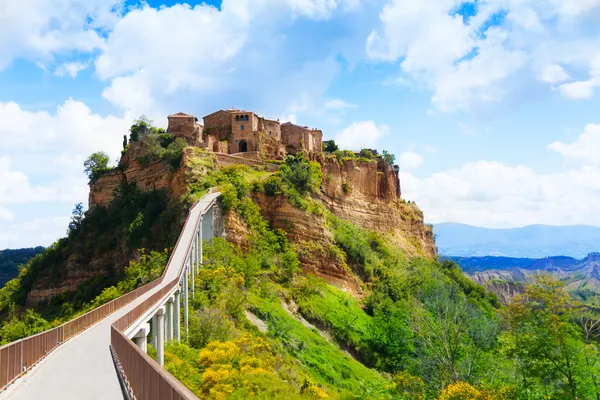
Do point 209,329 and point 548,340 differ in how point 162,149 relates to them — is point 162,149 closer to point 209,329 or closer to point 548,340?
point 209,329

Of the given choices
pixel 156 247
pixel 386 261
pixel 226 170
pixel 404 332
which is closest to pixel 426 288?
pixel 386 261

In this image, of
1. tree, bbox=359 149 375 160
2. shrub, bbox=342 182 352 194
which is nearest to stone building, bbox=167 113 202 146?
shrub, bbox=342 182 352 194

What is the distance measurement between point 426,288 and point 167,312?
34.5 m

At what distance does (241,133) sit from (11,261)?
11175 cm

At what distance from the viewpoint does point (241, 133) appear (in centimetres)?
6438

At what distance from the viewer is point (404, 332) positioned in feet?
148

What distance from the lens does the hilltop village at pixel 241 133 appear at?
61284 mm

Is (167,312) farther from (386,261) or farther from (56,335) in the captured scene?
(386,261)

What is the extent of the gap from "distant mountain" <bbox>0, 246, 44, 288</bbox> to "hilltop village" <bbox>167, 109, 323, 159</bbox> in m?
81.2

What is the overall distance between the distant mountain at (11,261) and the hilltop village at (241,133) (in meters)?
81.2

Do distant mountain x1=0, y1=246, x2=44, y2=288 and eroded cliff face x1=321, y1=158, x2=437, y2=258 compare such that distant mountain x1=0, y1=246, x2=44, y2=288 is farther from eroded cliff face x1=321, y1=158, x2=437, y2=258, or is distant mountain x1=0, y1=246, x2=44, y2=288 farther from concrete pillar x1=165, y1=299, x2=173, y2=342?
concrete pillar x1=165, y1=299, x2=173, y2=342

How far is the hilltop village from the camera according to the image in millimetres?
61284

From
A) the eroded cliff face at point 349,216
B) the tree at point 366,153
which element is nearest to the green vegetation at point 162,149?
the eroded cliff face at point 349,216

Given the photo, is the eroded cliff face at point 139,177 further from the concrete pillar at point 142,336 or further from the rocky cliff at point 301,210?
the concrete pillar at point 142,336
